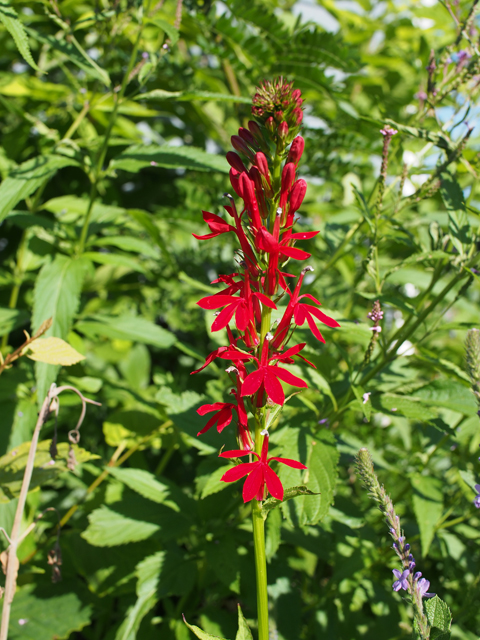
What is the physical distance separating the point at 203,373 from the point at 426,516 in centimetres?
127

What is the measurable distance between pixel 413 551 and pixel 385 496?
1.27m

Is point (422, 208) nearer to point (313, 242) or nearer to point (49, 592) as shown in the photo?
point (313, 242)

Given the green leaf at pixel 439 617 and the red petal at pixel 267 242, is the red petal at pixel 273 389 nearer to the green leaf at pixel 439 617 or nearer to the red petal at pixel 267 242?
the red petal at pixel 267 242

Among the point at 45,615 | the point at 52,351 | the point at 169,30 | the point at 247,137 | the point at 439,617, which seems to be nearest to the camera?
the point at 439,617

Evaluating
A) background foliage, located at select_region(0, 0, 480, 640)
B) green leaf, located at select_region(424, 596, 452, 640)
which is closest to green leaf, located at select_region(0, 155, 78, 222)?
background foliage, located at select_region(0, 0, 480, 640)

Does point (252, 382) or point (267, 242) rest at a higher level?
point (267, 242)

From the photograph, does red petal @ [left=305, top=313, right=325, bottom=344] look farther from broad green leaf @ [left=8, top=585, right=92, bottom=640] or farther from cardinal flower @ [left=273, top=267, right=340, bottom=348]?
broad green leaf @ [left=8, top=585, right=92, bottom=640]

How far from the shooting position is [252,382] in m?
0.81

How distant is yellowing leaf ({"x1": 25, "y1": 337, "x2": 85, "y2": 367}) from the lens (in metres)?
1.24

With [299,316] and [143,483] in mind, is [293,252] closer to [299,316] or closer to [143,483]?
[299,316]

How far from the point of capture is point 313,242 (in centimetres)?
265

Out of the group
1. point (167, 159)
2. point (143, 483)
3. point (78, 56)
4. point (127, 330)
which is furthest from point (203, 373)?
point (78, 56)

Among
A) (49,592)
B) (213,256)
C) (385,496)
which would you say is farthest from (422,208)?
(49,592)

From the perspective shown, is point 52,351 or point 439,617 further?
point 52,351
